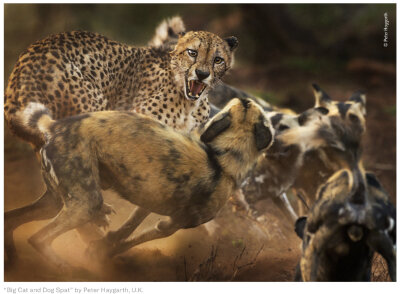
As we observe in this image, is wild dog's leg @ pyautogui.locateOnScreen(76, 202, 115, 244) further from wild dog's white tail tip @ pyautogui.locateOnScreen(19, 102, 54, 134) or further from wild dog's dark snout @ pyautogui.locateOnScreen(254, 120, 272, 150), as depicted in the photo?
wild dog's dark snout @ pyautogui.locateOnScreen(254, 120, 272, 150)

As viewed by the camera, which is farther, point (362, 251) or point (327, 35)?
point (327, 35)

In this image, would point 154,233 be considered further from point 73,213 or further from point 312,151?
point 312,151

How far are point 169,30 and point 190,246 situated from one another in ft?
5.78

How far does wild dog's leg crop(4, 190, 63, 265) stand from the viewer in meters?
4.27

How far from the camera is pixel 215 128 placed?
168 inches

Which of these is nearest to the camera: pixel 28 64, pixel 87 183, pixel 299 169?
pixel 87 183

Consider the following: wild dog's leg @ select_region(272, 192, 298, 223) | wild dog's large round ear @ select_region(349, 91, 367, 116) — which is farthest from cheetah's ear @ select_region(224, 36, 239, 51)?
wild dog's leg @ select_region(272, 192, 298, 223)

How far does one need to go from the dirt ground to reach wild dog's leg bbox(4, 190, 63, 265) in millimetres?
77

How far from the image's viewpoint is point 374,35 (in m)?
5.29

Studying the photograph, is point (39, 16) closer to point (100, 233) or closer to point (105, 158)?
point (105, 158)

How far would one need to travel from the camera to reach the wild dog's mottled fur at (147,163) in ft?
13.1

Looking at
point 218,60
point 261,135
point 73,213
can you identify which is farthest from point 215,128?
point 73,213
